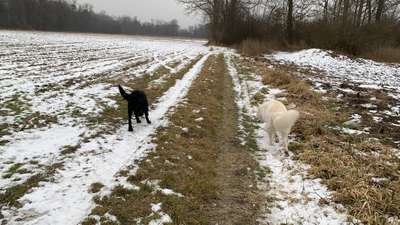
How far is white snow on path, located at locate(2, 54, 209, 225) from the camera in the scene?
4.11 meters

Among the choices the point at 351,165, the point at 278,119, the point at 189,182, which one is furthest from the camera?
the point at 278,119

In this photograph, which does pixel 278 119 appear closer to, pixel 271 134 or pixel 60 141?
pixel 271 134

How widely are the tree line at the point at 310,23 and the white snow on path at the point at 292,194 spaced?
80.9 ft

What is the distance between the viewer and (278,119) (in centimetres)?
641

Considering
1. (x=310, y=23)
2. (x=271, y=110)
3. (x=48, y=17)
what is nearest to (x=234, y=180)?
(x=271, y=110)

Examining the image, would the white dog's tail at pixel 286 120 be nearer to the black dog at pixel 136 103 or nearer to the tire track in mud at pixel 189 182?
the tire track in mud at pixel 189 182

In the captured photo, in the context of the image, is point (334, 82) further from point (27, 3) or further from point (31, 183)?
point (27, 3)

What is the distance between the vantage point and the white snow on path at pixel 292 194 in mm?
4324

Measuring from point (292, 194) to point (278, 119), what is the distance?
70.2 inches

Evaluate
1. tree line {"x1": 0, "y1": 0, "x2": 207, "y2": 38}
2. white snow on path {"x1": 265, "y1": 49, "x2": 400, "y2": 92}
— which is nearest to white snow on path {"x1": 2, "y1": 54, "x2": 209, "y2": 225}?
white snow on path {"x1": 265, "y1": 49, "x2": 400, "y2": 92}

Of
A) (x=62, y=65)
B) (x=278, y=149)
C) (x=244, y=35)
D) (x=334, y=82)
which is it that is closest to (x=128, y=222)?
(x=278, y=149)

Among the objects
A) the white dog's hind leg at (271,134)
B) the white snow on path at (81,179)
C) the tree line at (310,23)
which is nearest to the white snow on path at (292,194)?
the white dog's hind leg at (271,134)

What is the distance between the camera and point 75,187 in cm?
479

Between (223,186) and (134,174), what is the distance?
1.33m
